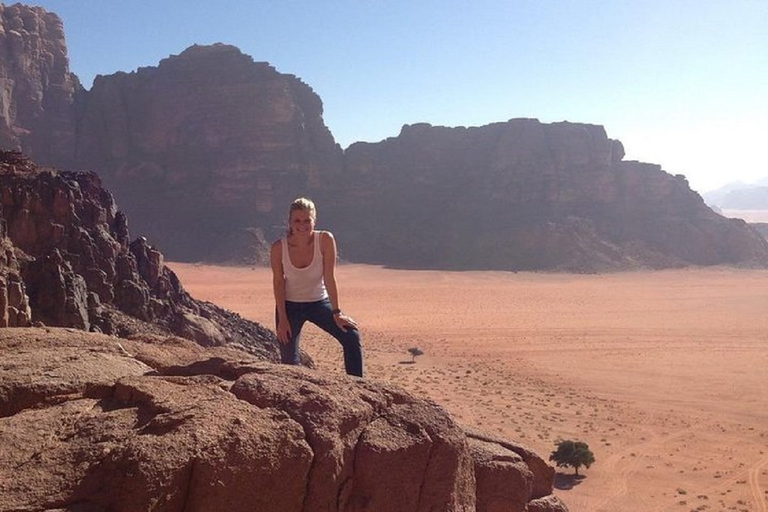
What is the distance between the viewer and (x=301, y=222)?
5758mm

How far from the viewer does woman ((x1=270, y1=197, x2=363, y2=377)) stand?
19.4ft

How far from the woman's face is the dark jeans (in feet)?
2.35

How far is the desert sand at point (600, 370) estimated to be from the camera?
1523cm

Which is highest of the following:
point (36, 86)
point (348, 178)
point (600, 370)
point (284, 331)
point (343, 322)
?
point (36, 86)

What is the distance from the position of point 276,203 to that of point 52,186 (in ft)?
213

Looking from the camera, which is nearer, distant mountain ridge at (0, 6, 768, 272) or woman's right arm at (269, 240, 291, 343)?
woman's right arm at (269, 240, 291, 343)

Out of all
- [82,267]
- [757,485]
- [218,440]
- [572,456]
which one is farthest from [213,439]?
[82,267]

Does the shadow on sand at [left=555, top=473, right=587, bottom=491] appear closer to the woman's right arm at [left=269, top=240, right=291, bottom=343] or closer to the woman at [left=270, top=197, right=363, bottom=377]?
the woman at [left=270, top=197, right=363, bottom=377]

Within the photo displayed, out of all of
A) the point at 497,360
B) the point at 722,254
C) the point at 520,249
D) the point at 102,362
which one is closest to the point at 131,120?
the point at 520,249

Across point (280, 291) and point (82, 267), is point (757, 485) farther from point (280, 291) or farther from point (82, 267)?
point (82, 267)

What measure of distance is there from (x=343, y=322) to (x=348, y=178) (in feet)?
271

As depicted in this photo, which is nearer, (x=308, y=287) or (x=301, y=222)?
(x=301, y=222)

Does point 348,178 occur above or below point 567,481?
above

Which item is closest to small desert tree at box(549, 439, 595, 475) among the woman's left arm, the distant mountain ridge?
the woman's left arm
